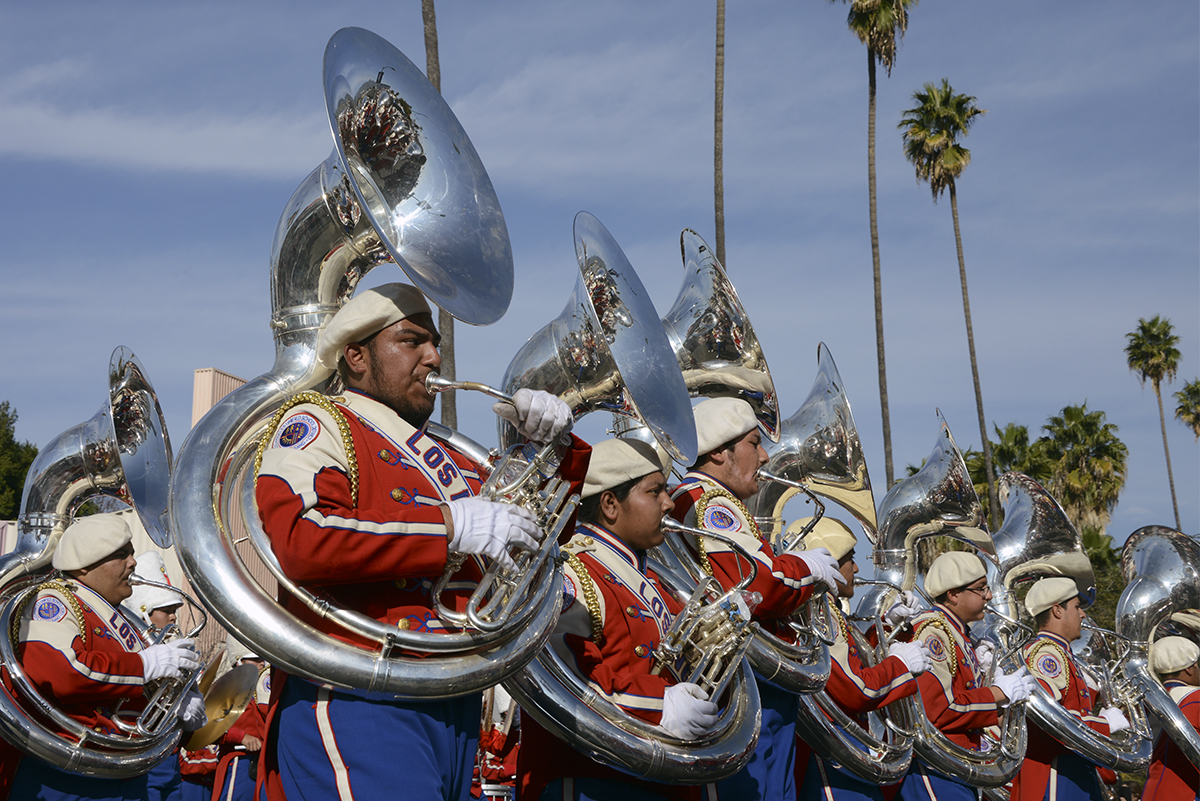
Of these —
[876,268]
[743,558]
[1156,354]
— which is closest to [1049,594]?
[743,558]

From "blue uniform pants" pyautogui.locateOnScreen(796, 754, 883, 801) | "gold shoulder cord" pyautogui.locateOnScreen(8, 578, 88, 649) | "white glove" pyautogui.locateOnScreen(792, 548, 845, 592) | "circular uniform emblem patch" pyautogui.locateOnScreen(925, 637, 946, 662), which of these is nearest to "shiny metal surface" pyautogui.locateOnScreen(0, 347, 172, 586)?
"gold shoulder cord" pyautogui.locateOnScreen(8, 578, 88, 649)

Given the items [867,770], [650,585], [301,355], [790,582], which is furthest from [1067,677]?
[301,355]

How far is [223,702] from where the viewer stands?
5934 millimetres

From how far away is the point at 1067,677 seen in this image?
684 cm

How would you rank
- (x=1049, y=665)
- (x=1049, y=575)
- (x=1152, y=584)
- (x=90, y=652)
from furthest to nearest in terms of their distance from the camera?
(x=1152, y=584), (x=1049, y=575), (x=1049, y=665), (x=90, y=652)

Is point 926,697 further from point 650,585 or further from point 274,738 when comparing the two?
point 274,738

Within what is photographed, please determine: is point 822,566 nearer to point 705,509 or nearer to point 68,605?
point 705,509

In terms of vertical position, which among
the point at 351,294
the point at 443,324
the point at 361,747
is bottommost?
the point at 361,747

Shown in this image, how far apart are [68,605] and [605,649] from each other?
8.48ft

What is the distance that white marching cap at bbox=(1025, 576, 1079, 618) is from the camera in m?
7.08

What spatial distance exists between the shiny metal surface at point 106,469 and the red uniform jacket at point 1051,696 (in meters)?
4.67

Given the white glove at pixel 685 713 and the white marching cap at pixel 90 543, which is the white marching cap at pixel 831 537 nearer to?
the white glove at pixel 685 713

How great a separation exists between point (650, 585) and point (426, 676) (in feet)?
4.63

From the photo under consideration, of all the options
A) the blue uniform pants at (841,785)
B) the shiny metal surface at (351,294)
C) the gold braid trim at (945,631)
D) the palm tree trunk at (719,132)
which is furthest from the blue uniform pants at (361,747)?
the palm tree trunk at (719,132)
